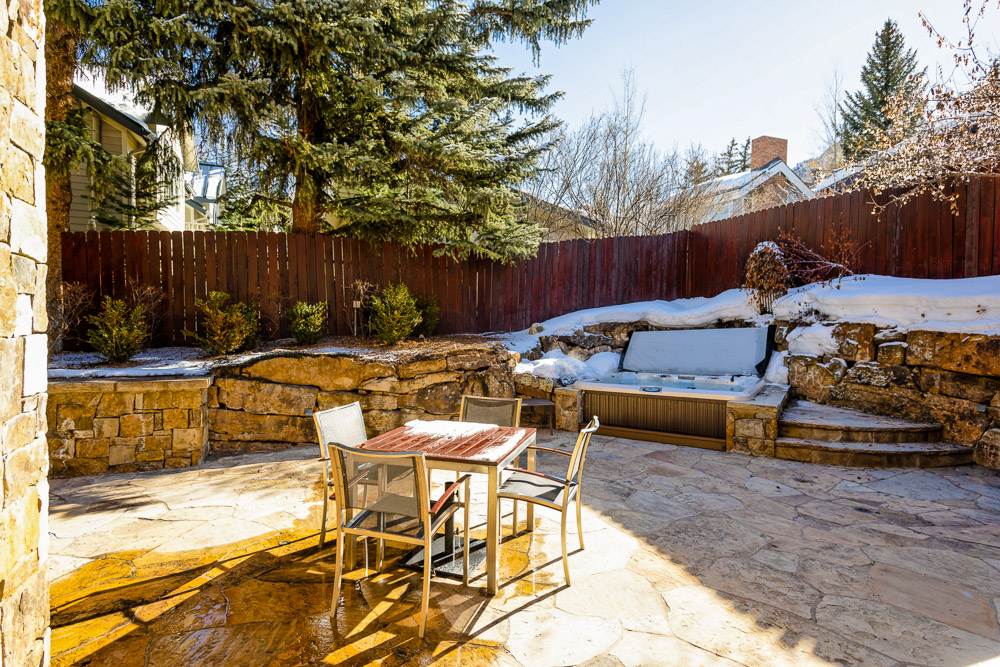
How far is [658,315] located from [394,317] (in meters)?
4.02

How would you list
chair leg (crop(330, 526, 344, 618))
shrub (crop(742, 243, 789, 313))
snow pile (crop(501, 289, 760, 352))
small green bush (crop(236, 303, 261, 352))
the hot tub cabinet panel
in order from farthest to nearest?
snow pile (crop(501, 289, 760, 352)) < shrub (crop(742, 243, 789, 313)) < small green bush (crop(236, 303, 261, 352)) < the hot tub cabinet panel < chair leg (crop(330, 526, 344, 618))

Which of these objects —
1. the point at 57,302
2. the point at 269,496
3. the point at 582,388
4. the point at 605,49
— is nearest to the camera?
the point at 269,496

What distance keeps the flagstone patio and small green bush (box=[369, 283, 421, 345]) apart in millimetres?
2443

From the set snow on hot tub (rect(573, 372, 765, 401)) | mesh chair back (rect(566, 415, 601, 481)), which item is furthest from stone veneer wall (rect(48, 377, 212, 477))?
snow on hot tub (rect(573, 372, 765, 401))

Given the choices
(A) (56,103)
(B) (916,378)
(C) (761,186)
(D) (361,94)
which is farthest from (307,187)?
(C) (761,186)

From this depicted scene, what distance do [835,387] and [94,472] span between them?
7.76 m

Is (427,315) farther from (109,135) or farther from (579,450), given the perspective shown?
(109,135)

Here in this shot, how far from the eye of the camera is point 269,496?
3.83 metres

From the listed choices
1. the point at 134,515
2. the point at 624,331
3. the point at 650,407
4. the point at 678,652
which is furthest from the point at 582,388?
the point at 134,515

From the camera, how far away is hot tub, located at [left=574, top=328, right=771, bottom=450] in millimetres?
5414

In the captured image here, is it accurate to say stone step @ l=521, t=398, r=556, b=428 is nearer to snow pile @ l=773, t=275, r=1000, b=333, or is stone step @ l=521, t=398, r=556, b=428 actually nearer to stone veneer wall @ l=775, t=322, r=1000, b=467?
stone veneer wall @ l=775, t=322, r=1000, b=467

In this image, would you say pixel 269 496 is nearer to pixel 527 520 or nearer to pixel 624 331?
pixel 527 520

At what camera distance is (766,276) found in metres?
6.73

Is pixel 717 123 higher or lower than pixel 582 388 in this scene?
higher
